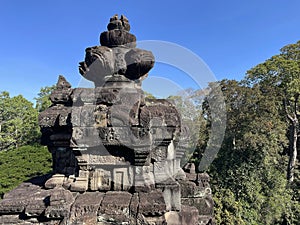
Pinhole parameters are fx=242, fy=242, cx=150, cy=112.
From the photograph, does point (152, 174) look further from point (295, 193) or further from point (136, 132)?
point (295, 193)

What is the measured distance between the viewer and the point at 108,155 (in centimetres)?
251

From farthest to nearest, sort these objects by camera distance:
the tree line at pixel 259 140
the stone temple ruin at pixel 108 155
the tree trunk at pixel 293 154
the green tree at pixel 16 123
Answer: the green tree at pixel 16 123
the tree trunk at pixel 293 154
the tree line at pixel 259 140
the stone temple ruin at pixel 108 155

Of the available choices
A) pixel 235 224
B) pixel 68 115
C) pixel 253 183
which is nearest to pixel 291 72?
pixel 253 183

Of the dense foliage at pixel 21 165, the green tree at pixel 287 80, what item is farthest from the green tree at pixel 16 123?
the green tree at pixel 287 80

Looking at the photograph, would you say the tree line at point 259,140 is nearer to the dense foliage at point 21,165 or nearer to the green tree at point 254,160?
the green tree at point 254,160

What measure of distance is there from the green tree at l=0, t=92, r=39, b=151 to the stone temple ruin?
17.0 m

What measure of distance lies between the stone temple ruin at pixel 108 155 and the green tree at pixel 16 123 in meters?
17.0

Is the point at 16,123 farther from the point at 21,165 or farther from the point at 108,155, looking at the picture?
the point at 108,155

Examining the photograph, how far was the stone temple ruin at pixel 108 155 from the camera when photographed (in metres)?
2.12

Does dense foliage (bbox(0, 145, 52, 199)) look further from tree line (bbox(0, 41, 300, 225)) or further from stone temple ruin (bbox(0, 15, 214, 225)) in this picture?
stone temple ruin (bbox(0, 15, 214, 225))

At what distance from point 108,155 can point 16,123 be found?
57.9ft

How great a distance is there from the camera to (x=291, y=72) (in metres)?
12.6

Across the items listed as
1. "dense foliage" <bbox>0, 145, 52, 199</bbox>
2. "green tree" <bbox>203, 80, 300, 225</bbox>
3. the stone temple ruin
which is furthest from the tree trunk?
"dense foliage" <bbox>0, 145, 52, 199</bbox>

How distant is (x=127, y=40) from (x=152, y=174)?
1.67 m
